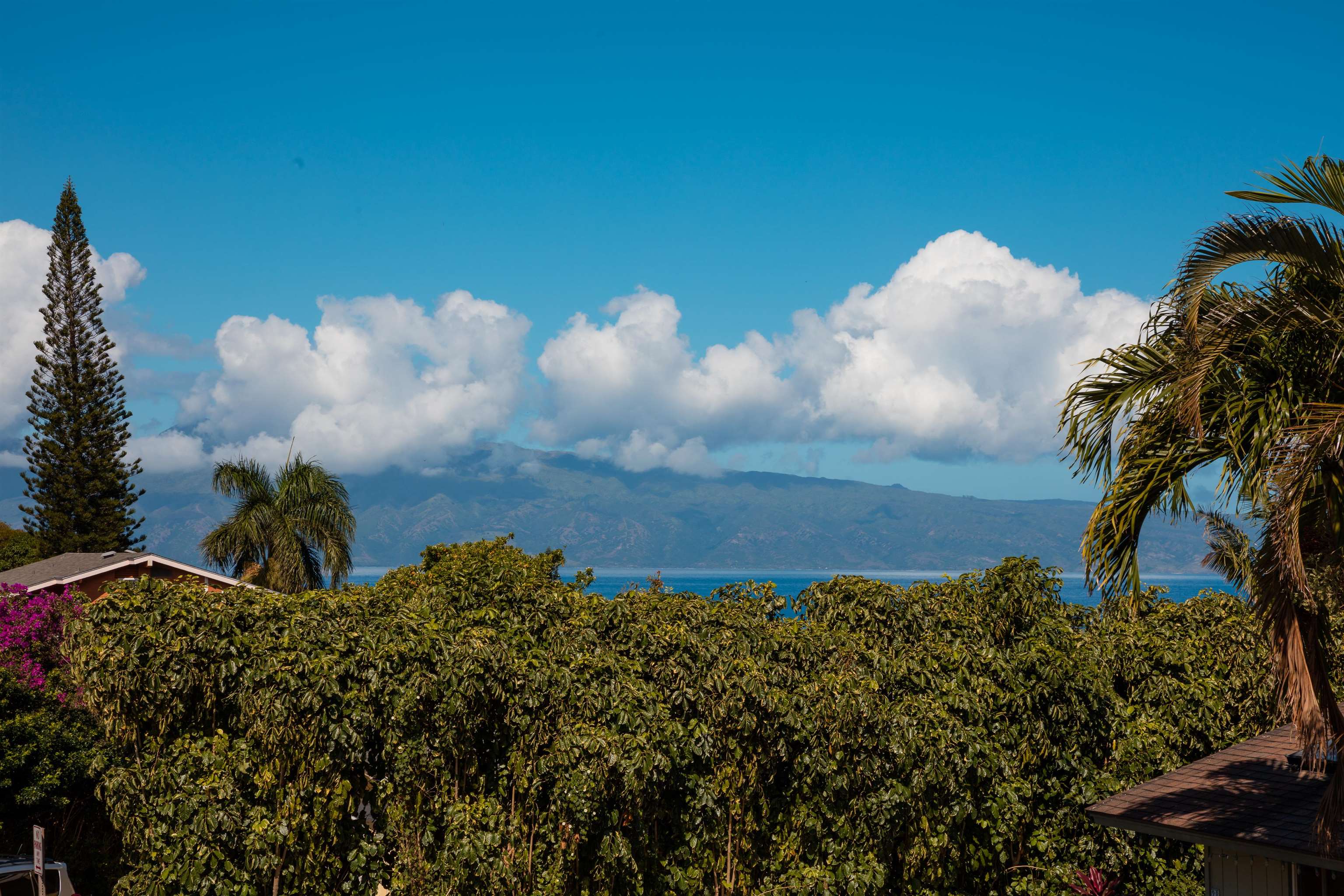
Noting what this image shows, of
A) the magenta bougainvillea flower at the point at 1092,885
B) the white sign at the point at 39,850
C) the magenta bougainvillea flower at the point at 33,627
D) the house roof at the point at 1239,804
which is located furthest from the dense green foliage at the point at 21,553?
the house roof at the point at 1239,804

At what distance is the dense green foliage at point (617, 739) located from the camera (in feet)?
38.6

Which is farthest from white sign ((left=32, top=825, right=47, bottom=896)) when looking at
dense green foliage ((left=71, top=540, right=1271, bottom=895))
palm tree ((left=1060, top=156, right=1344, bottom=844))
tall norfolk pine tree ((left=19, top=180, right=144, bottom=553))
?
tall norfolk pine tree ((left=19, top=180, right=144, bottom=553))

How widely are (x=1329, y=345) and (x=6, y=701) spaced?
57.2 feet

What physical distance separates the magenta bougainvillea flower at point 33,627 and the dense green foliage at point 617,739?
7.47m

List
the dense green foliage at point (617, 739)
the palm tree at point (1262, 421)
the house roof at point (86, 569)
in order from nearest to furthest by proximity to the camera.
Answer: the palm tree at point (1262, 421) → the dense green foliage at point (617, 739) → the house roof at point (86, 569)

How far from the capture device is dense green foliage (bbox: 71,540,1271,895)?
1176cm

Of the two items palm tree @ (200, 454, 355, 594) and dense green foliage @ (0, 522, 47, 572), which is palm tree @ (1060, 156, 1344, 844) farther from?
dense green foliage @ (0, 522, 47, 572)

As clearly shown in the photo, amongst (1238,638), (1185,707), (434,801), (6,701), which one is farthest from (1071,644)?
(6,701)

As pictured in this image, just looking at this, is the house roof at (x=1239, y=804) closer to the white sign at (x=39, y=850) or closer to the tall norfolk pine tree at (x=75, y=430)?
the white sign at (x=39, y=850)

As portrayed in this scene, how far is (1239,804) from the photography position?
39.6 ft

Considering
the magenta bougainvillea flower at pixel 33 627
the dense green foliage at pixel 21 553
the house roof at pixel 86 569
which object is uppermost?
the dense green foliage at pixel 21 553

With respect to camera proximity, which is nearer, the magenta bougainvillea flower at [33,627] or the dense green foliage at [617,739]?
the dense green foliage at [617,739]

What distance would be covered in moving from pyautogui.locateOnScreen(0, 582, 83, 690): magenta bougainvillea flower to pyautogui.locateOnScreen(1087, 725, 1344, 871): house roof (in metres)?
17.4

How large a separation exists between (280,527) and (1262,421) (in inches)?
1188
